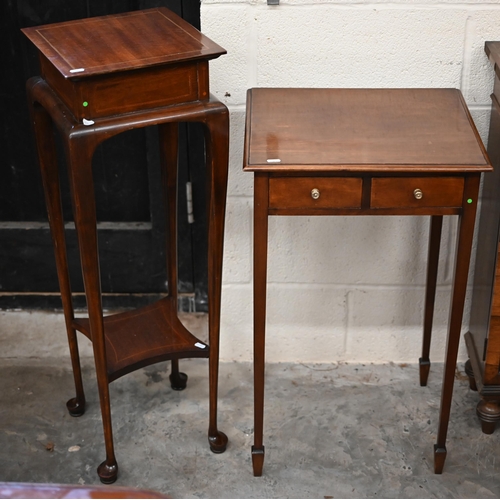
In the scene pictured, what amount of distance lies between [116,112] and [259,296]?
0.58 meters

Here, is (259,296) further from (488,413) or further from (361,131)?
(488,413)

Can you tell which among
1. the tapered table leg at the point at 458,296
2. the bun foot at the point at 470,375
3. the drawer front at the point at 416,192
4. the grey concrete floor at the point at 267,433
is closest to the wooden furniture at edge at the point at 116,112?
the grey concrete floor at the point at 267,433

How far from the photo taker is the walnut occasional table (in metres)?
1.90

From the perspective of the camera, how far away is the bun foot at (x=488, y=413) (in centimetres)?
241

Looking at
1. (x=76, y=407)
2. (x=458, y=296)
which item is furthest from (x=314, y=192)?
(x=76, y=407)

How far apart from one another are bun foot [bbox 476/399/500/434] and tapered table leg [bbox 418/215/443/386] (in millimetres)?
269

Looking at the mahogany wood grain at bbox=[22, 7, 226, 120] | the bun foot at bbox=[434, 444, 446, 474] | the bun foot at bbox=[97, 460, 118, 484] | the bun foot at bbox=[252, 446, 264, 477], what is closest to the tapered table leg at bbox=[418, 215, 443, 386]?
the bun foot at bbox=[434, 444, 446, 474]

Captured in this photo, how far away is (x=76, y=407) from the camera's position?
8.28 ft

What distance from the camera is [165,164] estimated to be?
2379mm

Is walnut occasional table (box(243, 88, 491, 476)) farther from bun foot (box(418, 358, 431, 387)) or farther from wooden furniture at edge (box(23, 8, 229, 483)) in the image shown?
bun foot (box(418, 358, 431, 387))

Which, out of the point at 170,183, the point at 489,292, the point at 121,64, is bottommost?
the point at 489,292

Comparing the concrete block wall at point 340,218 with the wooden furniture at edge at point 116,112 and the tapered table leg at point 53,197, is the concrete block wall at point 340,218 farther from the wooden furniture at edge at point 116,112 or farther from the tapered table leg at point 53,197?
the tapered table leg at point 53,197

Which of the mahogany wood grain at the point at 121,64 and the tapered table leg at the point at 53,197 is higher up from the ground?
the mahogany wood grain at the point at 121,64

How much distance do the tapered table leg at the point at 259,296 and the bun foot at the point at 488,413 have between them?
2.25ft
